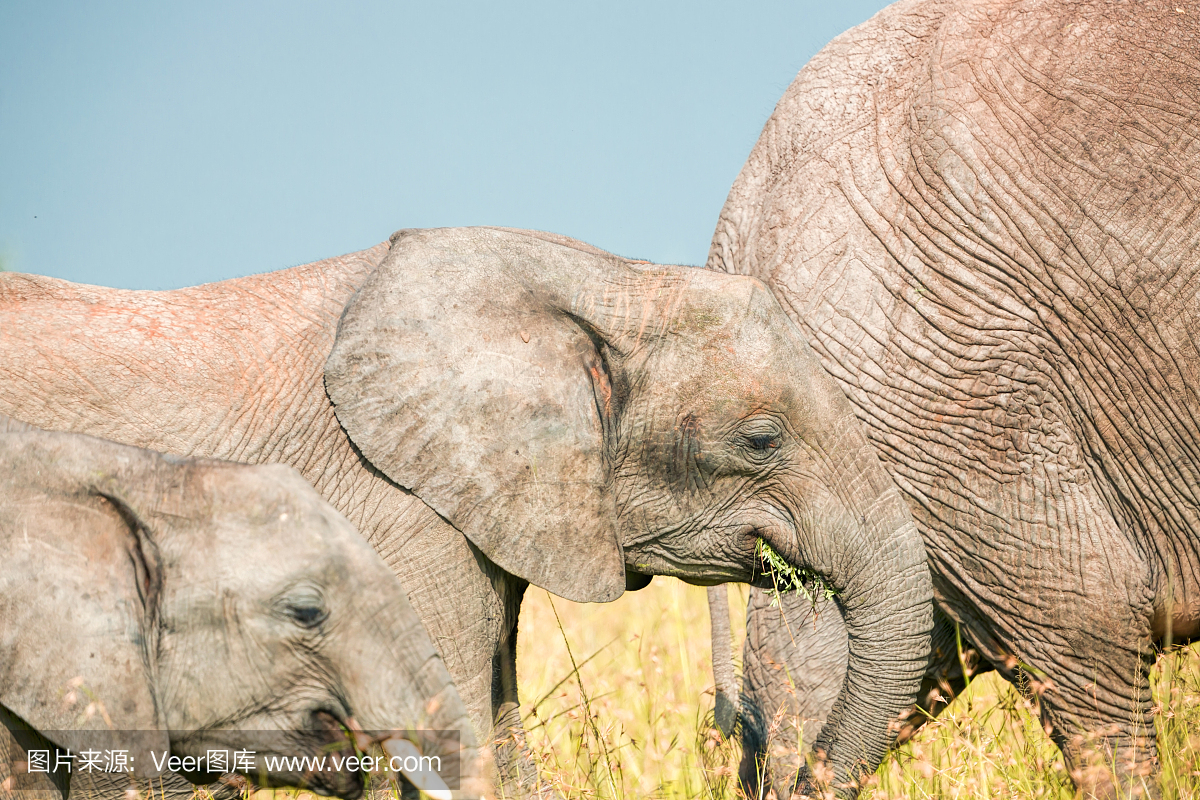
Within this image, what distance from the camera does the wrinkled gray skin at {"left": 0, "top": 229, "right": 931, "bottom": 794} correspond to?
347cm

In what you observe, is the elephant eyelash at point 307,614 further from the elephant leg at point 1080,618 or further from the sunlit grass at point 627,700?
the elephant leg at point 1080,618

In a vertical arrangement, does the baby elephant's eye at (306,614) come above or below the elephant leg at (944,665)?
above

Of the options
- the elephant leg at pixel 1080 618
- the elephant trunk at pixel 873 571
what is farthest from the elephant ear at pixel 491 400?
the elephant leg at pixel 1080 618

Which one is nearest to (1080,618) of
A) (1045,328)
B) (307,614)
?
(1045,328)

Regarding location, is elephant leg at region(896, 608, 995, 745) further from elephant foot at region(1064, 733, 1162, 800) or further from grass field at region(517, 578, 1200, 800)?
elephant foot at region(1064, 733, 1162, 800)

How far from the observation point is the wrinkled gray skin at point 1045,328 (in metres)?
3.90

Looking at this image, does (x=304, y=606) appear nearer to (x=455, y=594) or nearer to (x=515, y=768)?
(x=455, y=594)

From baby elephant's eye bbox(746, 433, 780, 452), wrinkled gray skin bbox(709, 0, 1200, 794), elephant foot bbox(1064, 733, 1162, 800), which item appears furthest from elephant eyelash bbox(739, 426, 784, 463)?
elephant foot bbox(1064, 733, 1162, 800)

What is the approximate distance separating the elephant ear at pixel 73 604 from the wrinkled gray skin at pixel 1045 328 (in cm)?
235

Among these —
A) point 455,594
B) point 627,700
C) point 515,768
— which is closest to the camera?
point 455,594

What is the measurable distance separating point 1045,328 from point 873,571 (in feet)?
3.18

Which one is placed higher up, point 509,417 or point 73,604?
point 509,417

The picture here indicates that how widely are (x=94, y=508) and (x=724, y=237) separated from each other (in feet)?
8.62

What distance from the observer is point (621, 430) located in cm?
376
